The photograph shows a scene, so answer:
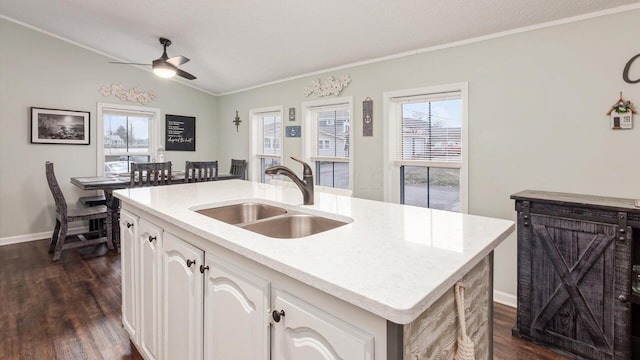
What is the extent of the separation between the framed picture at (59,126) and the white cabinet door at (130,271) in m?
3.37

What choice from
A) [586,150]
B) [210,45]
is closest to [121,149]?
[210,45]

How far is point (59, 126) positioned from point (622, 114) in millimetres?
6032

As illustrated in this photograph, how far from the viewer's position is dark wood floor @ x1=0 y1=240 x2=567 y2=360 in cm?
210

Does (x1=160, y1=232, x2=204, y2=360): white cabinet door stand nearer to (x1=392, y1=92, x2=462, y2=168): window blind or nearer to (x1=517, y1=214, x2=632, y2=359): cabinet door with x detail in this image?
(x1=517, y1=214, x2=632, y2=359): cabinet door with x detail

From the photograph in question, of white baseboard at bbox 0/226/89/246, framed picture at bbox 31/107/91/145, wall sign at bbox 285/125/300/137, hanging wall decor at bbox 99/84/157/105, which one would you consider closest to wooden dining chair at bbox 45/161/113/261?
white baseboard at bbox 0/226/89/246

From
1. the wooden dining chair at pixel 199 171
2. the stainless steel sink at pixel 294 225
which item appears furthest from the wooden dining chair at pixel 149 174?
the stainless steel sink at pixel 294 225

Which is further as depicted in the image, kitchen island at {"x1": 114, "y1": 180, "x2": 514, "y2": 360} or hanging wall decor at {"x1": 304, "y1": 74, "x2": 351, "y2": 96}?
hanging wall decor at {"x1": 304, "y1": 74, "x2": 351, "y2": 96}

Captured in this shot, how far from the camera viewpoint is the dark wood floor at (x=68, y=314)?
210 cm

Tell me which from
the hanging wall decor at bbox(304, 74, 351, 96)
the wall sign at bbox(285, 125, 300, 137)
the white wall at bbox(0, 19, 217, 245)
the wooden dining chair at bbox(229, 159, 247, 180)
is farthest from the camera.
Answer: the wooden dining chair at bbox(229, 159, 247, 180)

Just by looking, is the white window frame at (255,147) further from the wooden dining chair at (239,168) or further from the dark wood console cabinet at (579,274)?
the dark wood console cabinet at (579,274)

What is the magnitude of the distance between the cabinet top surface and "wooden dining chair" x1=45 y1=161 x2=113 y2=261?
4385mm

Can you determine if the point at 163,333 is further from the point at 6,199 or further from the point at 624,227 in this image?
the point at 6,199

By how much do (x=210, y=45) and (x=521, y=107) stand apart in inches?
131

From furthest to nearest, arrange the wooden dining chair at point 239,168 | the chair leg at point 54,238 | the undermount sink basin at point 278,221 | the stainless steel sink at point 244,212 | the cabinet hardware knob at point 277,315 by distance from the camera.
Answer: the wooden dining chair at point 239,168 → the chair leg at point 54,238 → the stainless steel sink at point 244,212 → the undermount sink basin at point 278,221 → the cabinet hardware knob at point 277,315
